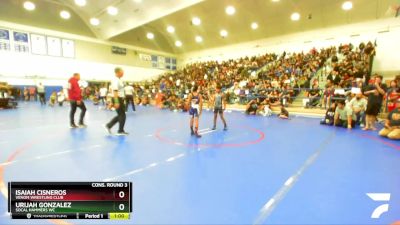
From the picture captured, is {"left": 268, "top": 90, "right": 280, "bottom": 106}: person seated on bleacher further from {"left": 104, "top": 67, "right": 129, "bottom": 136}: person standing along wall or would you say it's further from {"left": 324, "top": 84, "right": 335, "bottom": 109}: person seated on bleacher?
{"left": 104, "top": 67, "right": 129, "bottom": 136}: person standing along wall

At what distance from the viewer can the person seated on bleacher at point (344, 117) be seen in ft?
26.1

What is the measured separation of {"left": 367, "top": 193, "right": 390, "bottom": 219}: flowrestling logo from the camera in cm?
251

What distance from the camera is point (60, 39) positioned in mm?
20797

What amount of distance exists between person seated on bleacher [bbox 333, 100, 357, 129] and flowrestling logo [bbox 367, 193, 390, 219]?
5777 mm

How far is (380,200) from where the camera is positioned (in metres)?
2.82

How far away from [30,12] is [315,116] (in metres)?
23.1

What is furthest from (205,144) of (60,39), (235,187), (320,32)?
(60,39)

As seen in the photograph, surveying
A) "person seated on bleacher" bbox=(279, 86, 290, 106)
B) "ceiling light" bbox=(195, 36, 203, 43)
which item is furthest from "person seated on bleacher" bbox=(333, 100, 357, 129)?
"ceiling light" bbox=(195, 36, 203, 43)

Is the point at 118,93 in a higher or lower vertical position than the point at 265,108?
higher

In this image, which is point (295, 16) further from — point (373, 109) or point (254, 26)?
point (373, 109)

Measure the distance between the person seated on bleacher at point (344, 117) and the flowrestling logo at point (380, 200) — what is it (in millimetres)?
5777
